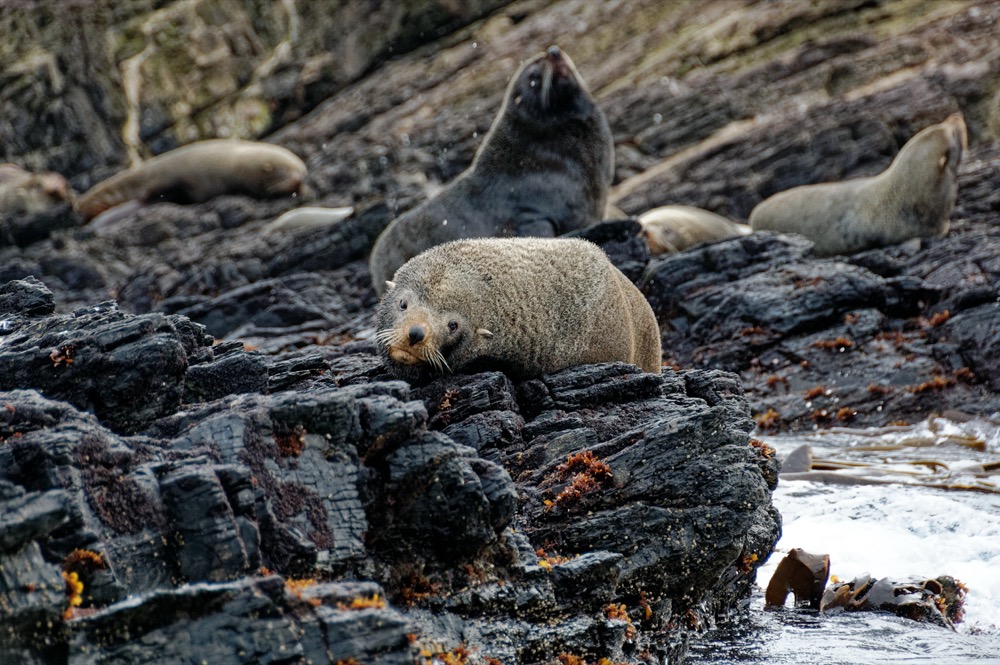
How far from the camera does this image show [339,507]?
17.6 feet

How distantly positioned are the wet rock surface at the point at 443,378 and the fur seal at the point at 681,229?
1.89 meters

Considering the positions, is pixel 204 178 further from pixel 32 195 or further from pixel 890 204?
pixel 890 204

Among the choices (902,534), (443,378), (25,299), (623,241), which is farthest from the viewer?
(623,241)

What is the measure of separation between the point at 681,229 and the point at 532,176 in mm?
3708

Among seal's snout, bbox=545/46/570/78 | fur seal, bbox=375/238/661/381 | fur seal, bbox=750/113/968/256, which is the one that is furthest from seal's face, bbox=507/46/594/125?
fur seal, bbox=375/238/661/381

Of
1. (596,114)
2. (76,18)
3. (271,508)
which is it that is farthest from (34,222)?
(271,508)

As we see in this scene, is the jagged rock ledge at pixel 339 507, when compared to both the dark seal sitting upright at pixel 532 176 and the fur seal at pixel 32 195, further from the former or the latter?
the fur seal at pixel 32 195

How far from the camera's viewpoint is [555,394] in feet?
26.1

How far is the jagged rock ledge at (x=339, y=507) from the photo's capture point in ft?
14.6

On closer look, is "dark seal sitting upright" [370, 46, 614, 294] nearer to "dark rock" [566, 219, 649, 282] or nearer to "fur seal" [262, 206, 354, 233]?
"dark rock" [566, 219, 649, 282]

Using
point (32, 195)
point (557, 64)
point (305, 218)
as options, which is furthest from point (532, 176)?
point (32, 195)

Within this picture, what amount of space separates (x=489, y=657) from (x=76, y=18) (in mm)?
33783

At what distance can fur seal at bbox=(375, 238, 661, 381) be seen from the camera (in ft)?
26.6

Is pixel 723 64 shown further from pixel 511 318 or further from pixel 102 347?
pixel 102 347
